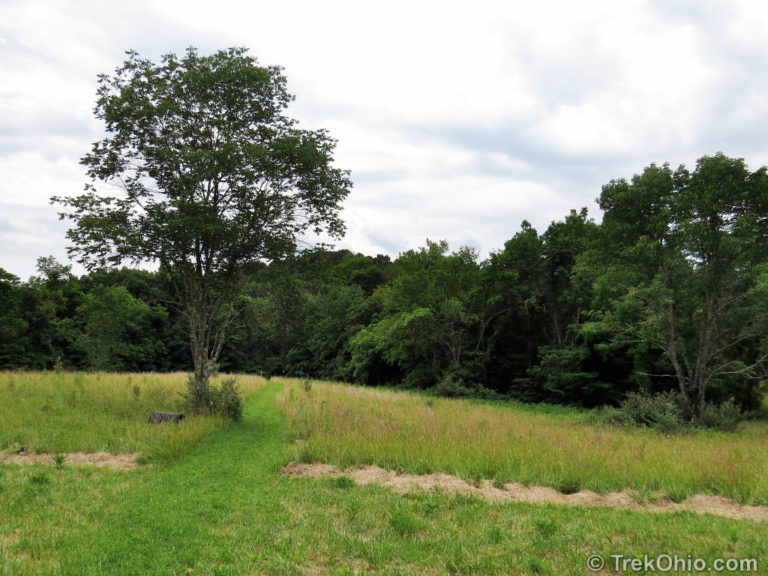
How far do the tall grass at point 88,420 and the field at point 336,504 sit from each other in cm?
8

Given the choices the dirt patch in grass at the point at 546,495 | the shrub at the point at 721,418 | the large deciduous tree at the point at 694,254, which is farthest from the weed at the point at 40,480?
the shrub at the point at 721,418

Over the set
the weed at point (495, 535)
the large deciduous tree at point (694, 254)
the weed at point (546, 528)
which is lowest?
the weed at point (495, 535)

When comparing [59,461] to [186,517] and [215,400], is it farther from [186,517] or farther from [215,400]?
[215,400]

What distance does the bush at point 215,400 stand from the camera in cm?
1791

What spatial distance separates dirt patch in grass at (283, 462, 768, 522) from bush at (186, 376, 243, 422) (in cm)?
871

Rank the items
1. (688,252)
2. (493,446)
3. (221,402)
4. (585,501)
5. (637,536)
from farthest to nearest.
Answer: (688,252), (221,402), (493,446), (585,501), (637,536)

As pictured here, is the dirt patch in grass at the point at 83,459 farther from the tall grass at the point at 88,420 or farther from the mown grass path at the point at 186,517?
the mown grass path at the point at 186,517

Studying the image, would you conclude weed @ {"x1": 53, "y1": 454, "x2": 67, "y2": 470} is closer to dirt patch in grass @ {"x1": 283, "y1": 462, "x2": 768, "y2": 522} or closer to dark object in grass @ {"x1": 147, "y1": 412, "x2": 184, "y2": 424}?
dark object in grass @ {"x1": 147, "y1": 412, "x2": 184, "y2": 424}

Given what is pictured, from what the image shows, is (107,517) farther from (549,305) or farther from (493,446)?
Answer: (549,305)

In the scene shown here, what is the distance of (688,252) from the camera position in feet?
74.2

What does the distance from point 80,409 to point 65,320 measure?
1843 inches

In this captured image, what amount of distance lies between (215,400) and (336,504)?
11.6 metres

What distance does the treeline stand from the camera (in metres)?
22.1

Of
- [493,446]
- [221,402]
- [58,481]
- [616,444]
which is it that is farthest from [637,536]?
[221,402]
